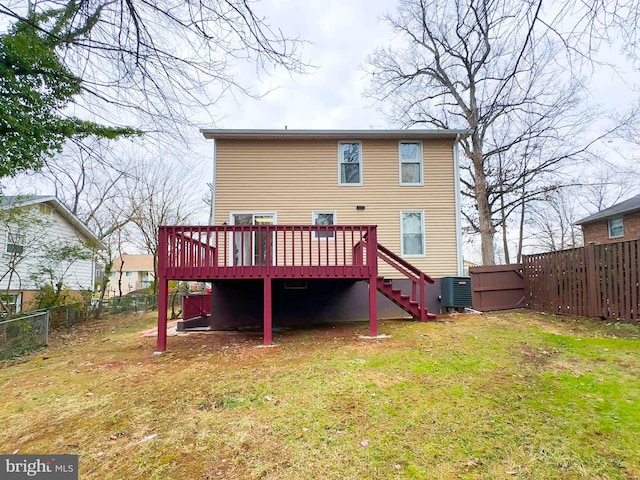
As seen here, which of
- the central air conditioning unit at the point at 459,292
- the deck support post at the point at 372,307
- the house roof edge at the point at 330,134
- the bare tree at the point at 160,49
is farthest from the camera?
the house roof edge at the point at 330,134

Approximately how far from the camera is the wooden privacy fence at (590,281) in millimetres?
6527

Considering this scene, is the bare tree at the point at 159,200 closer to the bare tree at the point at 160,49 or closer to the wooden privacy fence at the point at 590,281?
the bare tree at the point at 160,49

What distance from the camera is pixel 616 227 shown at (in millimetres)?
15609

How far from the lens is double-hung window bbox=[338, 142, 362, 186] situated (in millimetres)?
10227

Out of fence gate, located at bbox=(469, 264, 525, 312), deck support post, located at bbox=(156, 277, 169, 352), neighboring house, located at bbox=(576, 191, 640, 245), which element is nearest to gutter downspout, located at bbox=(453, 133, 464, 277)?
fence gate, located at bbox=(469, 264, 525, 312)

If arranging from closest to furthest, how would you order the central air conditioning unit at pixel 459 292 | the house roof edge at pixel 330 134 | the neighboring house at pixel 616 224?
the central air conditioning unit at pixel 459 292 → the house roof edge at pixel 330 134 → the neighboring house at pixel 616 224

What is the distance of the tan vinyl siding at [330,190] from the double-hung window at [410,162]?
188mm

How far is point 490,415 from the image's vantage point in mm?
3211

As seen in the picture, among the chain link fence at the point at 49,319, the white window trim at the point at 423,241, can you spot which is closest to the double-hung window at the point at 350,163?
the white window trim at the point at 423,241

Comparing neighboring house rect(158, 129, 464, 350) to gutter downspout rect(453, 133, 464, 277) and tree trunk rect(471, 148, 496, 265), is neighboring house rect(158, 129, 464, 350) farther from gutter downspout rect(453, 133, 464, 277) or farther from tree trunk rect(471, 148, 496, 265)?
tree trunk rect(471, 148, 496, 265)

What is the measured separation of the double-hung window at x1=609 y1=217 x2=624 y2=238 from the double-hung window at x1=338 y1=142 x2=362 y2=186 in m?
13.7

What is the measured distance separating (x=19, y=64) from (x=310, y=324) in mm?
8138

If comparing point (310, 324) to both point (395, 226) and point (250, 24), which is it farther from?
point (250, 24)

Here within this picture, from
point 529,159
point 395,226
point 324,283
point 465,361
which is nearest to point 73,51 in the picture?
point 465,361
